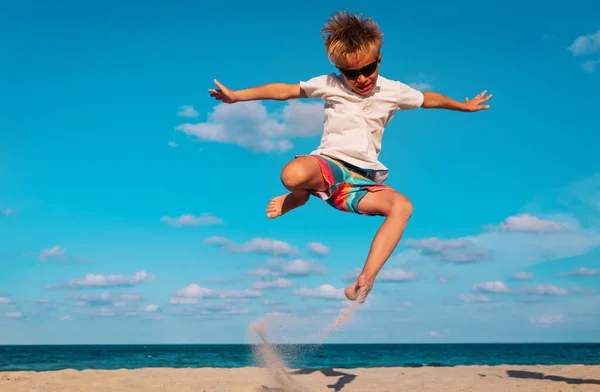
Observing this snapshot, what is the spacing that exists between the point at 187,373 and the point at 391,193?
25.6 ft

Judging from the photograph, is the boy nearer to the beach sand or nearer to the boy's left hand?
the boy's left hand

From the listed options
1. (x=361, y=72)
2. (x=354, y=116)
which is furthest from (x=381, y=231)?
(x=361, y=72)

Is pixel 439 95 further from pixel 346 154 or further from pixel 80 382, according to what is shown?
pixel 80 382

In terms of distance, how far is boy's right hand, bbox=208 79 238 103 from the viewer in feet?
13.5

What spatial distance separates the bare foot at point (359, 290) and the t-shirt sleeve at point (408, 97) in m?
1.53

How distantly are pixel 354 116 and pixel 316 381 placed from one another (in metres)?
6.27

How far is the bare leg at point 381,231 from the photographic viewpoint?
3.53 meters

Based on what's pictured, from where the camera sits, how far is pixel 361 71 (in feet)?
12.9

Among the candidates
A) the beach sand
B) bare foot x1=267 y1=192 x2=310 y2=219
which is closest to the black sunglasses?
bare foot x1=267 y1=192 x2=310 y2=219

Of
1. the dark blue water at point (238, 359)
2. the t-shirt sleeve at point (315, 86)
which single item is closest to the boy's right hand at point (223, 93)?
the t-shirt sleeve at point (315, 86)

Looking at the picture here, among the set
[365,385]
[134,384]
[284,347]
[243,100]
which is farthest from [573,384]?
[243,100]

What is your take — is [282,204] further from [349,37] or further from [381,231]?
[349,37]

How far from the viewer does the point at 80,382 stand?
28.1 feet

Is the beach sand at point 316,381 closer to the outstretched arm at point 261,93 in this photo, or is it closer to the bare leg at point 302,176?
the bare leg at point 302,176
